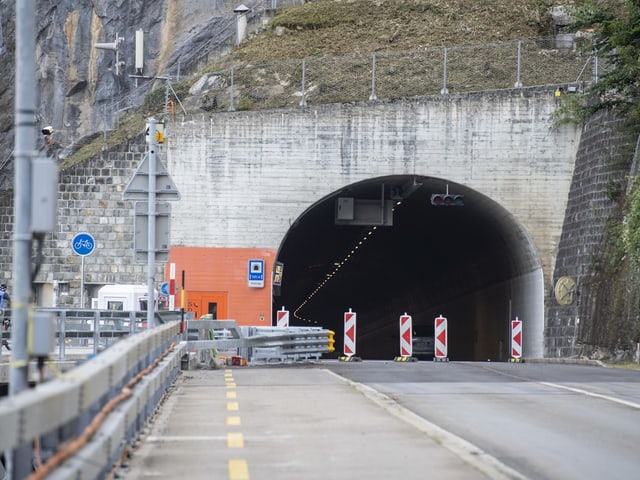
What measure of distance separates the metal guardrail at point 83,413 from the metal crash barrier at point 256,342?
597 inches

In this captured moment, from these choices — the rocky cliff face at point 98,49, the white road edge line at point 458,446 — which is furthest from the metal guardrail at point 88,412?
the rocky cliff face at point 98,49

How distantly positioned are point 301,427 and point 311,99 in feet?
92.6

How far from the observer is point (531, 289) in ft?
134

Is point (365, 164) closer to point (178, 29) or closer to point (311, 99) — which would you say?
point (311, 99)

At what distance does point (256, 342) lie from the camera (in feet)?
95.5

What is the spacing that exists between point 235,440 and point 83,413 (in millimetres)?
4112

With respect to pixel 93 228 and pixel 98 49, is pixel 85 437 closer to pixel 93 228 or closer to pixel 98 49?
pixel 93 228

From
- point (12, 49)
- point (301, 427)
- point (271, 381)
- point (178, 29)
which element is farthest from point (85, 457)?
point (12, 49)

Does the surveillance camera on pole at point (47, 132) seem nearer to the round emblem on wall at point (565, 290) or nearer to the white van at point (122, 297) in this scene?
the white van at point (122, 297)

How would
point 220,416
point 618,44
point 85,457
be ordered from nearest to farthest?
1. point 85,457
2. point 220,416
3. point 618,44

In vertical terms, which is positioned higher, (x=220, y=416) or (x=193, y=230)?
(x=193, y=230)

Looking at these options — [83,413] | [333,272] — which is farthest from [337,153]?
[83,413]

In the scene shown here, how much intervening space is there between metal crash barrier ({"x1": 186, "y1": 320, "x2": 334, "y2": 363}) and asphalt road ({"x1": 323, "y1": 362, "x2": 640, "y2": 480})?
2748 millimetres

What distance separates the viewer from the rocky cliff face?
59562 mm
